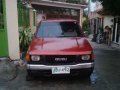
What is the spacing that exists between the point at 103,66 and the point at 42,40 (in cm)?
311

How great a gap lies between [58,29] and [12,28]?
79.7 inches

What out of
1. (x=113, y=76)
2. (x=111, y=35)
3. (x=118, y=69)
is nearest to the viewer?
(x=113, y=76)

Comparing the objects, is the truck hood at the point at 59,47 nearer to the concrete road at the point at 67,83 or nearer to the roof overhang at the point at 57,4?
the concrete road at the point at 67,83

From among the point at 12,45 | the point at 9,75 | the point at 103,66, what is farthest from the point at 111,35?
the point at 9,75

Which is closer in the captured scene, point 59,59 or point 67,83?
point 59,59

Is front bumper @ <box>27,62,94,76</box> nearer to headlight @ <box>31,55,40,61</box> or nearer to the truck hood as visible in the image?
headlight @ <box>31,55,40,61</box>

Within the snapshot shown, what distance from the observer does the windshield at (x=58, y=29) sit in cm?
803

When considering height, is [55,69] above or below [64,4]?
below

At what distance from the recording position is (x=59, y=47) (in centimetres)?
691

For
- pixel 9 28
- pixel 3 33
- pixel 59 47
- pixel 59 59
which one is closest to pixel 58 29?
pixel 59 47

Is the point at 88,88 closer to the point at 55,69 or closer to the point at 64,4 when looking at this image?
the point at 55,69

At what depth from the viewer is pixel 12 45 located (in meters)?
9.33

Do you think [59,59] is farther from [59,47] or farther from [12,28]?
[12,28]

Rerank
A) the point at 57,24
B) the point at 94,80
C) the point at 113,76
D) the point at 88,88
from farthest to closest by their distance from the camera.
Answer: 1. the point at 57,24
2. the point at 113,76
3. the point at 94,80
4. the point at 88,88
